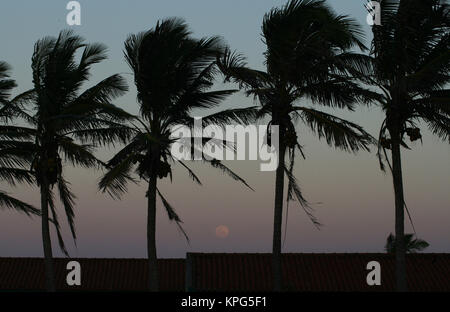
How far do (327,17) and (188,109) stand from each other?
20.9 ft

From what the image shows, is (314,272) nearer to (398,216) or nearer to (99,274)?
(99,274)

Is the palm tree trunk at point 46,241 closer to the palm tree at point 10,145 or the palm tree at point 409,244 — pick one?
the palm tree at point 10,145

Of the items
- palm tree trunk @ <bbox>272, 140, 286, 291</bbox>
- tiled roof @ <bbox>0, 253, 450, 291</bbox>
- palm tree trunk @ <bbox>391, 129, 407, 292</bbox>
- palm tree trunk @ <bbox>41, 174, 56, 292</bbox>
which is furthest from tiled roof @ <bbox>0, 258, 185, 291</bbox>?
palm tree trunk @ <bbox>391, 129, 407, 292</bbox>

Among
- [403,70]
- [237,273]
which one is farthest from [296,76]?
[237,273]

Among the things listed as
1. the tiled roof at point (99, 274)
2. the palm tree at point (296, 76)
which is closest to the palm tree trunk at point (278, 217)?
the palm tree at point (296, 76)

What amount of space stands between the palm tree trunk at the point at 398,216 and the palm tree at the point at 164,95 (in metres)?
6.05

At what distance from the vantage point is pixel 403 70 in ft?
87.2

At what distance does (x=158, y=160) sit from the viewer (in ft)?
100

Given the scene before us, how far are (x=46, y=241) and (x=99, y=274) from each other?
37.1ft

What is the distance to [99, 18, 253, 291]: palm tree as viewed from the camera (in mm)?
30422

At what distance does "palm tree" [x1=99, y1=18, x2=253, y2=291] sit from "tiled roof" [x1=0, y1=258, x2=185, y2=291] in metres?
11.6

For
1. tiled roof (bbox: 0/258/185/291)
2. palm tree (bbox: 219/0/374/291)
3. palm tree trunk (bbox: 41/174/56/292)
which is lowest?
tiled roof (bbox: 0/258/185/291)

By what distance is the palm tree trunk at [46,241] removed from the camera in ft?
104

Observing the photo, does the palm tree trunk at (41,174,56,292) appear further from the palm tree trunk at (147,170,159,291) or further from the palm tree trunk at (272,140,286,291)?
the palm tree trunk at (272,140,286,291)
